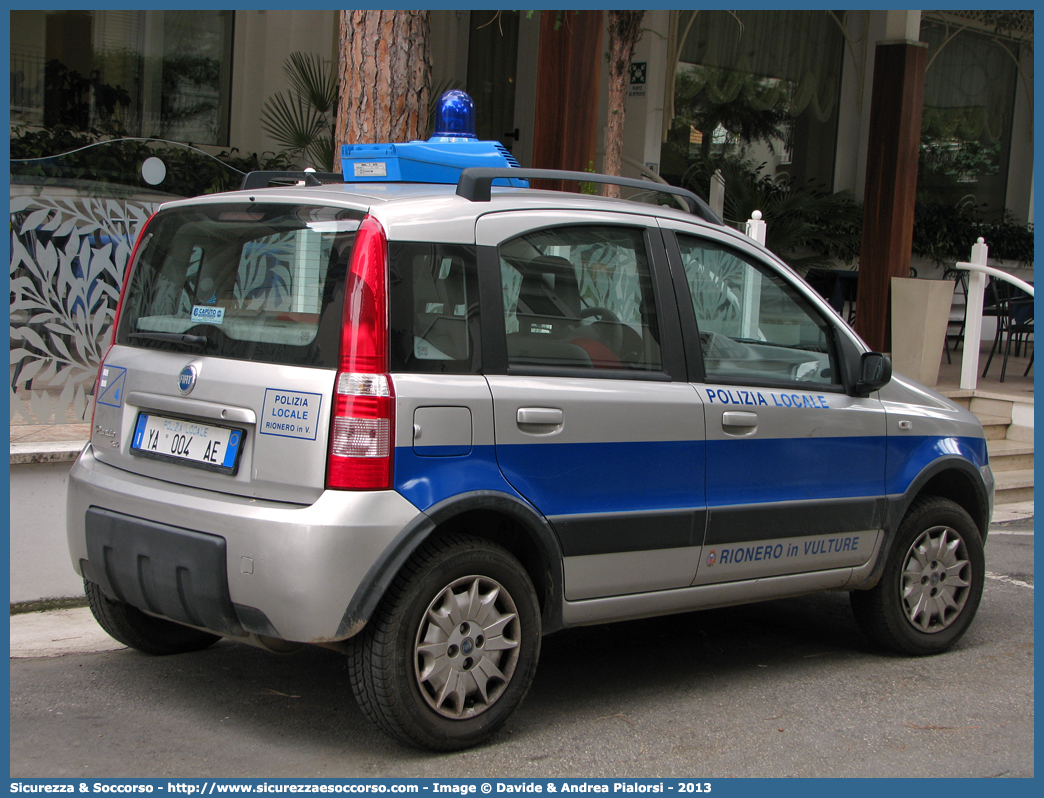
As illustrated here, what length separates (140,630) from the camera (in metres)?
4.25

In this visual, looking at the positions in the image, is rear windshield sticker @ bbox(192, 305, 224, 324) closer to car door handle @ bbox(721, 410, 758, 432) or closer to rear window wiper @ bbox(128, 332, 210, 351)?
rear window wiper @ bbox(128, 332, 210, 351)

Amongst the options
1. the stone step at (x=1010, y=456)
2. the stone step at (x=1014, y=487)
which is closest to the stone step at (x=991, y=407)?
the stone step at (x=1010, y=456)

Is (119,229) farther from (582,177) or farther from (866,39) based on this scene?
(866,39)

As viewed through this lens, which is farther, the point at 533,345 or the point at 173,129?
the point at 173,129

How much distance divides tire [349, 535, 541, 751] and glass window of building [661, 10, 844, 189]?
10533 millimetres

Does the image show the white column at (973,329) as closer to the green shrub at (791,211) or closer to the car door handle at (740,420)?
the green shrub at (791,211)

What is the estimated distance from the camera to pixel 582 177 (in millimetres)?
3963

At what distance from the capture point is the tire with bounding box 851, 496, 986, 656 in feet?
15.5

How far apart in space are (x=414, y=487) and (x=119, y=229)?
10.8ft

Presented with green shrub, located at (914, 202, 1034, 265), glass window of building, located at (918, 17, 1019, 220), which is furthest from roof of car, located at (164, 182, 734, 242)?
glass window of building, located at (918, 17, 1019, 220)

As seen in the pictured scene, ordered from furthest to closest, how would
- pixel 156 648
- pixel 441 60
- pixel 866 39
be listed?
pixel 866 39 → pixel 441 60 → pixel 156 648

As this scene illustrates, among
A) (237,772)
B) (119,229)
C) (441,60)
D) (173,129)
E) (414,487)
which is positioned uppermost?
(441,60)

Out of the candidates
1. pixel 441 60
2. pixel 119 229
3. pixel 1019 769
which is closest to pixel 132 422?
pixel 119 229

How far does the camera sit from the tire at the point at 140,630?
4.13 meters
